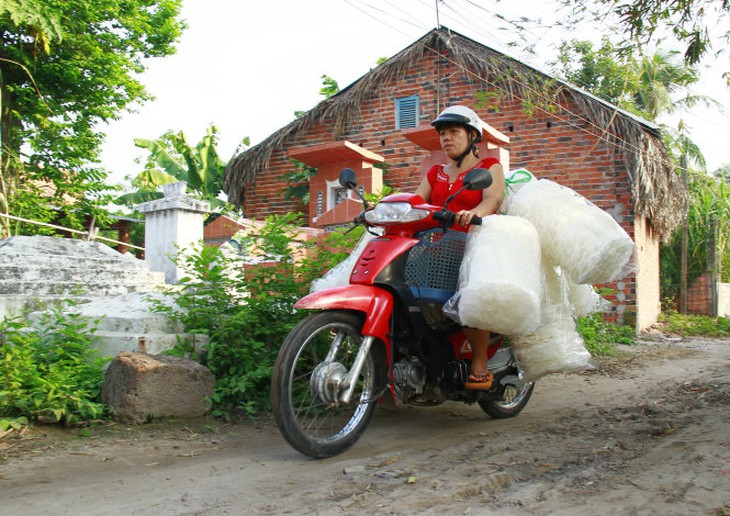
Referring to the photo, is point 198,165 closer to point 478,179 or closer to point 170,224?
point 170,224

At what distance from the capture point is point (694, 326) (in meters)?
12.5

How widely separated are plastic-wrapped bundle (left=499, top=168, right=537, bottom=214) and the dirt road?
135cm

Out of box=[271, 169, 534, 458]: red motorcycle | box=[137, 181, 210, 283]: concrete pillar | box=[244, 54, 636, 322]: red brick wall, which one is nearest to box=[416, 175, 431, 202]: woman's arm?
box=[271, 169, 534, 458]: red motorcycle

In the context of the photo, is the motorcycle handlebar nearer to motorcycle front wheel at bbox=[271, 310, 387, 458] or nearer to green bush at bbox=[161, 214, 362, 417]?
motorcycle front wheel at bbox=[271, 310, 387, 458]

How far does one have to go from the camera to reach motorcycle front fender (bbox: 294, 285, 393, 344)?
10.2 ft

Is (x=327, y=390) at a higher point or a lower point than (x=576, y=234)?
lower

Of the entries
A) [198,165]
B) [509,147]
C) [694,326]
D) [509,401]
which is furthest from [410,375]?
[198,165]

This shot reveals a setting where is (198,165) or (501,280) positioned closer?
(501,280)

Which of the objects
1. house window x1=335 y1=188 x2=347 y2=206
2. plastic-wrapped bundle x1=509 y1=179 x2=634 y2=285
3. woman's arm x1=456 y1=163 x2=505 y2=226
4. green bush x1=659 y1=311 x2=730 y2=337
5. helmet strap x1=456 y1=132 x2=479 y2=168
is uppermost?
house window x1=335 y1=188 x2=347 y2=206

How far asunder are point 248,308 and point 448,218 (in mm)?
1792

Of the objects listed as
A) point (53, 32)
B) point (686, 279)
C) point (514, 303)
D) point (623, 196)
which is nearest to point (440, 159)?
point (623, 196)

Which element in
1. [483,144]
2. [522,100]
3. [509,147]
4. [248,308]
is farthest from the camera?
[509,147]

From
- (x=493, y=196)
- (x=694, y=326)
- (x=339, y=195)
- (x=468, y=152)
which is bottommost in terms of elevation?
(x=694, y=326)

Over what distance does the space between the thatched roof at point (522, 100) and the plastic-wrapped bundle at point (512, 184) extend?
4.58m
